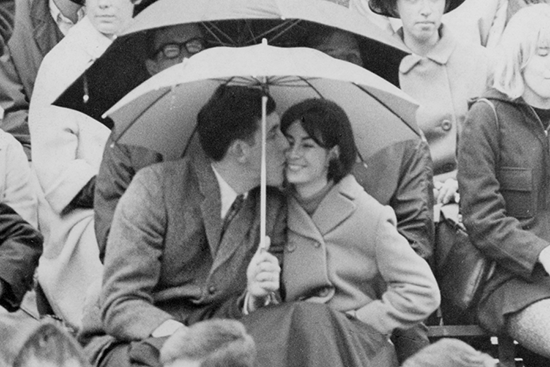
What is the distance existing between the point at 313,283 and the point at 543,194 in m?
1.35

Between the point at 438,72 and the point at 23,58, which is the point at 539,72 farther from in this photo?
the point at 23,58

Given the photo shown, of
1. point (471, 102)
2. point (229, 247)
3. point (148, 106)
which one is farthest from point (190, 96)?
point (471, 102)

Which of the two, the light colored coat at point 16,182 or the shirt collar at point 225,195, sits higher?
the shirt collar at point 225,195

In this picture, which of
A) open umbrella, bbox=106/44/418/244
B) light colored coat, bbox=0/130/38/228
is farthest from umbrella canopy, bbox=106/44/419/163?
light colored coat, bbox=0/130/38/228

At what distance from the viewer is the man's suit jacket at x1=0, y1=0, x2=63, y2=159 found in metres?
8.30

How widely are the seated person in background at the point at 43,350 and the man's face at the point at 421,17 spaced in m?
3.55

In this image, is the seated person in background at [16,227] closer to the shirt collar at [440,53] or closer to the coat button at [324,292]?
the coat button at [324,292]

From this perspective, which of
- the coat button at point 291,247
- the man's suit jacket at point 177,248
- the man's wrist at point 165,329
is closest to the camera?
the man's wrist at point 165,329

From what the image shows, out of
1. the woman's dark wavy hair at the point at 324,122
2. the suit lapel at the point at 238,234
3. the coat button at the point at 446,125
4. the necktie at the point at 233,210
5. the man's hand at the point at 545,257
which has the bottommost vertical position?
the man's hand at the point at 545,257

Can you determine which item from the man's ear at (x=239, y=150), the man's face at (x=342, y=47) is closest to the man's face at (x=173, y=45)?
the man's face at (x=342, y=47)

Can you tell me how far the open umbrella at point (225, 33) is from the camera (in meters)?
6.42

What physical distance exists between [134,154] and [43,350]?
241 centimetres

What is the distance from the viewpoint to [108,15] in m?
8.05

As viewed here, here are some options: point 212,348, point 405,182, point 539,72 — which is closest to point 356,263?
point 405,182
